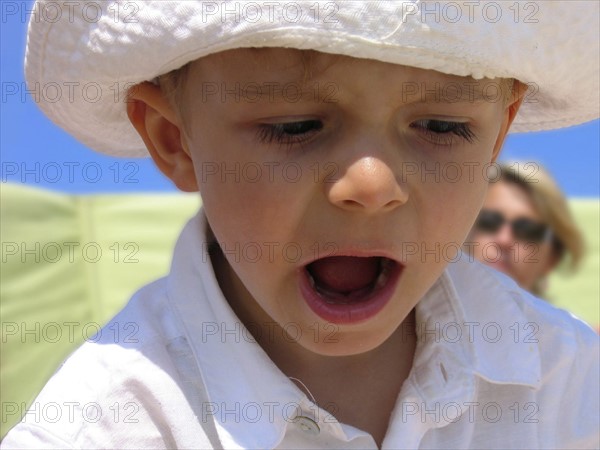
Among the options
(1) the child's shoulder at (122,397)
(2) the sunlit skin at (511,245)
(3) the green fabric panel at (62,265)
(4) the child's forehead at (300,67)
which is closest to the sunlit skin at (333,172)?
(4) the child's forehead at (300,67)

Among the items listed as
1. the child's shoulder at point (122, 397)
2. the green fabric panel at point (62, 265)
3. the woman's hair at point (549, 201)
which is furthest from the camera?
the woman's hair at point (549, 201)

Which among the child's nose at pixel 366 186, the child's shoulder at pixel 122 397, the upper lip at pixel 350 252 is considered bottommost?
the child's shoulder at pixel 122 397

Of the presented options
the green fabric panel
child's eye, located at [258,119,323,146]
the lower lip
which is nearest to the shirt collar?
the lower lip

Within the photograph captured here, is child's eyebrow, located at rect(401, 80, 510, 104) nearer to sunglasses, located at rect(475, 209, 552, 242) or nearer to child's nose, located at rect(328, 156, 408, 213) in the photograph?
child's nose, located at rect(328, 156, 408, 213)

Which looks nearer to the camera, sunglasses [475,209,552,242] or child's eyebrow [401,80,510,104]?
child's eyebrow [401,80,510,104]

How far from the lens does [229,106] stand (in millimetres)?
881

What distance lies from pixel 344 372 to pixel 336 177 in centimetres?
33

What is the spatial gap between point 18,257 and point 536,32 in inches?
61.9

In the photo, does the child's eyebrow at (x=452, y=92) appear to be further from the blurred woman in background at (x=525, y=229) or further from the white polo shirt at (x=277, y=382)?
the blurred woman in background at (x=525, y=229)

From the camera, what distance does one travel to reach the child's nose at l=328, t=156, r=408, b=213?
2.64 ft

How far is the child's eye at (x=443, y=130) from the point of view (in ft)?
2.92

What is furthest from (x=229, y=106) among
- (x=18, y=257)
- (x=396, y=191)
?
(x=18, y=257)

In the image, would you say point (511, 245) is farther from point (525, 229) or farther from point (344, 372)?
point (344, 372)

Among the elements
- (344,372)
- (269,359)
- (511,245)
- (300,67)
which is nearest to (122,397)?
(269,359)
